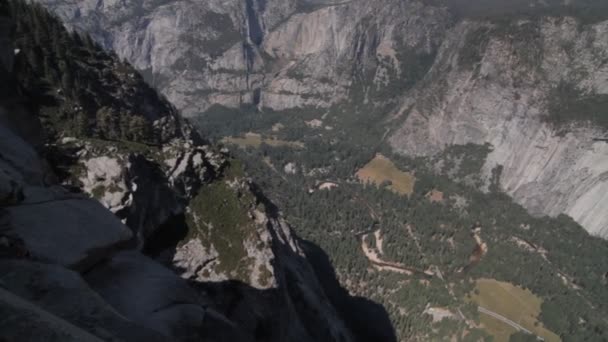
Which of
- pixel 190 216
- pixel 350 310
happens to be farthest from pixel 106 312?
pixel 350 310

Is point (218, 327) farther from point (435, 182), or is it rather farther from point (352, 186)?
point (435, 182)

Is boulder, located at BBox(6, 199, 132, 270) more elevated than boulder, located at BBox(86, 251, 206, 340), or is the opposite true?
boulder, located at BBox(6, 199, 132, 270)

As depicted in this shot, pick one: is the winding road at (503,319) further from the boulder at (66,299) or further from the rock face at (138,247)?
the boulder at (66,299)

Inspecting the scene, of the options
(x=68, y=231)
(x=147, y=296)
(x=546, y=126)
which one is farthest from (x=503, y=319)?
(x=546, y=126)

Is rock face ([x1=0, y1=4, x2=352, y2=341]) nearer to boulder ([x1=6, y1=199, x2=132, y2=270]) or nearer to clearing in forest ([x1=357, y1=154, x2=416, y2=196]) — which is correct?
boulder ([x1=6, y1=199, x2=132, y2=270])

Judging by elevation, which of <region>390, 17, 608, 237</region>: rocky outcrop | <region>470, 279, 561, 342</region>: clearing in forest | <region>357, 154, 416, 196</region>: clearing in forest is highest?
<region>390, 17, 608, 237</region>: rocky outcrop

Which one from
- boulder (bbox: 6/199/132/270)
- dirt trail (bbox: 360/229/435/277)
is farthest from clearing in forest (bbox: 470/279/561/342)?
boulder (bbox: 6/199/132/270)
